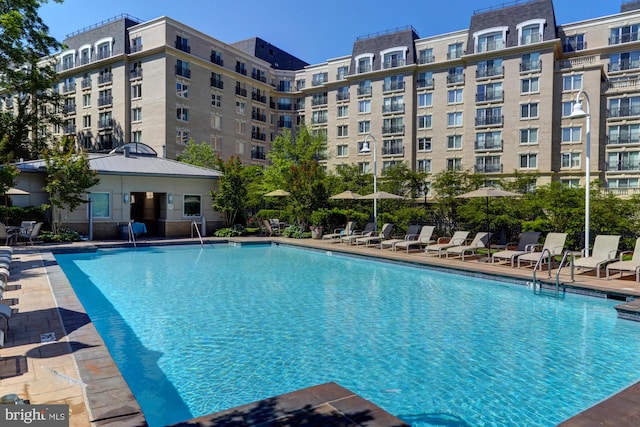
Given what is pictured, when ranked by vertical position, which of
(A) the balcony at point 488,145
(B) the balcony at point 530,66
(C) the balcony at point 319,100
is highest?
(C) the balcony at point 319,100

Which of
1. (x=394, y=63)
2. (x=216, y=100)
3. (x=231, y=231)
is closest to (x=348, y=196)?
(x=231, y=231)

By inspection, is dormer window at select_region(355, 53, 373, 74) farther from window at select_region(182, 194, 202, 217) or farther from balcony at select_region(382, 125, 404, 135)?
window at select_region(182, 194, 202, 217)

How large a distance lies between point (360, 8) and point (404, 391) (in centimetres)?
2235

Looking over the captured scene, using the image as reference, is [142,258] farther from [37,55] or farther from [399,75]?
[399,75]

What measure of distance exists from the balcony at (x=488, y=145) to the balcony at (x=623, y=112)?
9303 mm

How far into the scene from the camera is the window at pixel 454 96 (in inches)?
1619

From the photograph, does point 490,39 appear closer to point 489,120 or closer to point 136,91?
point 489,120

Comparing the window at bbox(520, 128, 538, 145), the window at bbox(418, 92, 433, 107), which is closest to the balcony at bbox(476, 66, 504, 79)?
the window at bbox(418, 92, 433, 107)

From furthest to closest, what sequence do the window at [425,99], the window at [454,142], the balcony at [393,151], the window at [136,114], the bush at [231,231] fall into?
the balcony at [393,151] < the window at [425,99] < the window at [454,142] < the window at [136,114] < the bush at [231,231]

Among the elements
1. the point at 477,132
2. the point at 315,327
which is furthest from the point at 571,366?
the point at 477,132

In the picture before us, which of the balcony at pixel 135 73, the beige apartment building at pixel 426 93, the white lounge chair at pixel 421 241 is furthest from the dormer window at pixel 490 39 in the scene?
the balcony at pixel 135 73

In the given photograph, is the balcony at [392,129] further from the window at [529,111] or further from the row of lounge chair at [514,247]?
the row of lounge chair at [514,247]

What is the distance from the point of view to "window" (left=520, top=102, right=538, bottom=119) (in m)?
37.4

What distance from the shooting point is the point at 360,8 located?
22.9 metres
